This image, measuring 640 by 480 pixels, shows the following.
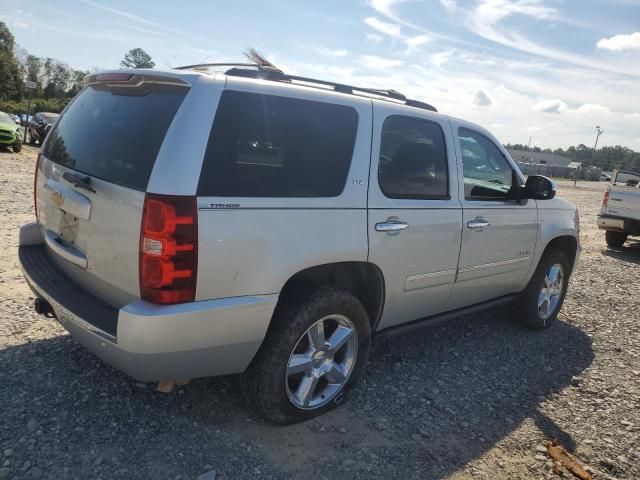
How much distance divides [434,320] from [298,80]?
6.74ft

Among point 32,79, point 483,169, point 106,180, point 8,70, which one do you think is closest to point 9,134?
point 106,180

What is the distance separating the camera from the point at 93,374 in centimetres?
330

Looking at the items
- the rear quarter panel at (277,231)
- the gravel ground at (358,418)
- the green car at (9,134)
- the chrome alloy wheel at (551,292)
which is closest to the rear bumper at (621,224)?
the chrome alloy wheel at (551,292)

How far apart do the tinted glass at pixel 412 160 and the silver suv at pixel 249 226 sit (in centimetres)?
1

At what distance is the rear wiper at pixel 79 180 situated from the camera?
263 centimetres

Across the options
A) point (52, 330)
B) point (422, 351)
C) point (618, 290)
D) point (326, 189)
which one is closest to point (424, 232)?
point (326, 189)

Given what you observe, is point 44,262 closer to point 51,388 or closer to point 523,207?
point 51,388

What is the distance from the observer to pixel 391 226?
3.19 m

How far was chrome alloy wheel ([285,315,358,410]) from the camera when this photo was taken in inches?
119

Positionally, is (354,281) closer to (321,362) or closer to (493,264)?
(321,362)

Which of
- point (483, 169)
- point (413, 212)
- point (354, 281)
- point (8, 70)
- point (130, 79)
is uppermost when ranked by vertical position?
point (8, 70)

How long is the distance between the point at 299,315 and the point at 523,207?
2583 millimetres

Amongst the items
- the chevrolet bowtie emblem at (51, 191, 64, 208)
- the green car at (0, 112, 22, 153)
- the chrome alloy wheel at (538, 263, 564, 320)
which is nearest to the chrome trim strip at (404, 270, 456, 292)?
the chrome alloy wheel at (538, 263, 564, 320)

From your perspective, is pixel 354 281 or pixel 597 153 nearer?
pixel 354 281
